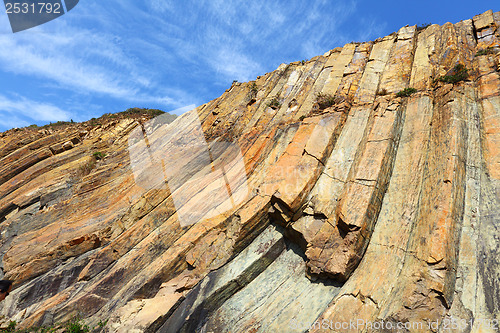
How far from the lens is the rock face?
416 inches

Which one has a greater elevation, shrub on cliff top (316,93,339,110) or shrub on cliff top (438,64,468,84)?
shrub on cliff top (438,64,468,84)

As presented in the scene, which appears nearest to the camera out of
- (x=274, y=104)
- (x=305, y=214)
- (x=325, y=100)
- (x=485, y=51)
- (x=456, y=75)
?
(x=305, y=214)

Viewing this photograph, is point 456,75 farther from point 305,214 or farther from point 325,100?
point 305,214

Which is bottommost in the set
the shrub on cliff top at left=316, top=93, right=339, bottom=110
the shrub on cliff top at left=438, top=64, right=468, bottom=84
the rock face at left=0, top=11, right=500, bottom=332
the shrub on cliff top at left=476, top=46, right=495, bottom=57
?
the rock face at left=0, top=11, right=500, bottom=332

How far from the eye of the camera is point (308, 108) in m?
20.2

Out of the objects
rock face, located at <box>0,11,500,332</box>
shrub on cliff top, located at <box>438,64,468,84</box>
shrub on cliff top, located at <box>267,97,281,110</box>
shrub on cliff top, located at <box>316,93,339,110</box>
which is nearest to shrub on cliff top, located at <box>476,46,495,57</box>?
rock face, located at <box>0,11,500,332</box>

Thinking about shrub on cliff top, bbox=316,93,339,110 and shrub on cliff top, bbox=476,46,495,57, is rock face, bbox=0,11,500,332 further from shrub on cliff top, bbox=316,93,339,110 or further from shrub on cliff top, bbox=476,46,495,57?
shrub on cliff top, bbox=476,46,495,57

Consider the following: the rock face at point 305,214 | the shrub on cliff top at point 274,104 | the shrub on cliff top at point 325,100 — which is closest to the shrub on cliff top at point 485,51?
the rock face at point 305,214

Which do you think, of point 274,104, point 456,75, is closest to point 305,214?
point 274,104

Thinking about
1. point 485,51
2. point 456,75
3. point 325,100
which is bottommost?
point 325,100

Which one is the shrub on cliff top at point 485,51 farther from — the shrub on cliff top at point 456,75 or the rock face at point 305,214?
the shrub on cliff top at point 456,75

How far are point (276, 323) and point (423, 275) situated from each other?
578 centimetres

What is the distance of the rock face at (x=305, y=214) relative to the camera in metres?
10.6

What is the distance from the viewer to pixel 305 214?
537 inches
